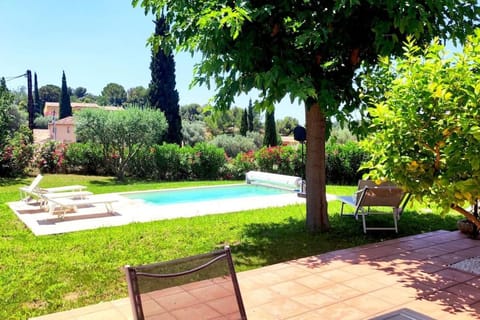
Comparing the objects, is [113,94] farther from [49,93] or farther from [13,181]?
[13,181]

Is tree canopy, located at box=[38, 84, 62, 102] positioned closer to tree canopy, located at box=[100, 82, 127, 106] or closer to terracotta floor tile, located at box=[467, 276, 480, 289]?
tree canopy, located at box=[100, 82, 127, 106]

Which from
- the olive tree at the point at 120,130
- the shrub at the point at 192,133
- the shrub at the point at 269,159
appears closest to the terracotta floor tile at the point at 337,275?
the shrub at the point at 269,159

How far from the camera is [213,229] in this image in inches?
302

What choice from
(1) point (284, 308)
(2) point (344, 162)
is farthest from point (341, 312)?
(2) point (344, 162)

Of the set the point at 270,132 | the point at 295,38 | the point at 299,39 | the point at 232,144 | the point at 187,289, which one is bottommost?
the point at 187,289

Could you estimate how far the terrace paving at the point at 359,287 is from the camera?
383 centimetres

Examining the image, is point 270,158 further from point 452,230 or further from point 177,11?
point 177,11

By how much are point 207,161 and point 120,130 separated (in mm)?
4270

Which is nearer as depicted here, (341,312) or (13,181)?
(341,312)

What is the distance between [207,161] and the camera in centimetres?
1912

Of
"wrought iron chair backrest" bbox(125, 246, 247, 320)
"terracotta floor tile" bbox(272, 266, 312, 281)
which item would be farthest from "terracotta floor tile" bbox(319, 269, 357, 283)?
"wrought iron chair backrest" bbox(125, 246, 247, 320)

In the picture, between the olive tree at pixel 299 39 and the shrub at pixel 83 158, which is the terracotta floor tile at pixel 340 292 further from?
the shrub at pixel 83 158

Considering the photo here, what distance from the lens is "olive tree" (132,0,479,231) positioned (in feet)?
17.6

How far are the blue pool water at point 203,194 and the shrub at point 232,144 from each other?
1031 cm
